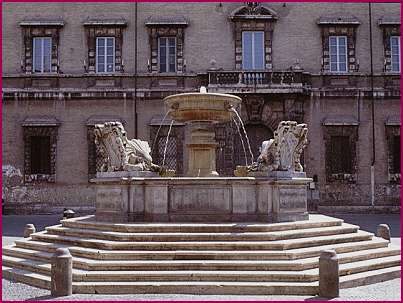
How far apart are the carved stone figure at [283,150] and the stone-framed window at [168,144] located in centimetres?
1468

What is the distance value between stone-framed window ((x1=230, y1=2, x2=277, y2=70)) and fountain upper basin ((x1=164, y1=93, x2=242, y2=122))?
14.4 m

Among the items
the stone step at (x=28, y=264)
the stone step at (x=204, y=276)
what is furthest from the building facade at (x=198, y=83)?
the stone step at (x=204, y=276)

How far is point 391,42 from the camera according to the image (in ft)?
93.0

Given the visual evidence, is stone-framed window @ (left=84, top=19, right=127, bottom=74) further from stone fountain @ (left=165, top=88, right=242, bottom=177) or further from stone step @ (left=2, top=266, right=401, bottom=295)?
stone step @ (left=2, top=266, right=401, bottom=295)

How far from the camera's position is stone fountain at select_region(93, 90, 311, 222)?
11.6m

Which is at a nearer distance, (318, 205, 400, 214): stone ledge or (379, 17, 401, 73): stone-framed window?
(318, 205, 400, 214): stone ledge

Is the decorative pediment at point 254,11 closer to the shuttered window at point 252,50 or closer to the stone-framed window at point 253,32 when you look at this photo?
the stone-framed window at point 253,32

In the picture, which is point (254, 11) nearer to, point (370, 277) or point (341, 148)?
point (341, 148)


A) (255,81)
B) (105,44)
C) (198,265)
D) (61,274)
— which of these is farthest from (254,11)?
(61,274)

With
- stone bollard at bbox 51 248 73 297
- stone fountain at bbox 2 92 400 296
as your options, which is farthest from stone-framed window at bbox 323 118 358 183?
stone bollard at bbox 51 248 73 297

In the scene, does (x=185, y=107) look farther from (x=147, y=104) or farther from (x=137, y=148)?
(x=147, y=104)

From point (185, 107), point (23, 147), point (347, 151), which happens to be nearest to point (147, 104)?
point (23, 147)

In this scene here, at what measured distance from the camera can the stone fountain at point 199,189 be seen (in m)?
11.6

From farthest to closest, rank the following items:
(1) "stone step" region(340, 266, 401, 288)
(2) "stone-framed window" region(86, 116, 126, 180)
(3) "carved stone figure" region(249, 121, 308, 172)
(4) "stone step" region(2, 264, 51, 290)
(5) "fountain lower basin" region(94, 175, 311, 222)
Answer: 1. (2) "stone-framed window" region(86, 116, 126, 180)
2. (3) "carved stone figure" region(249, 121, 308, 172)
3. (5) "fountain lower basin" region(94, 175, 311, 222)
4. (4) "stone step" region(2, 264, 51, 290)
5. (1) "stone step" region(340, 266, 401, 288)
